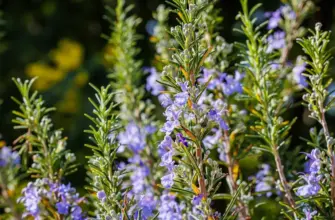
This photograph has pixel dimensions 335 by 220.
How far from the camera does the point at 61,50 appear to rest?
3.19 meters

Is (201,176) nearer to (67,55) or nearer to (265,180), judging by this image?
(265,180)

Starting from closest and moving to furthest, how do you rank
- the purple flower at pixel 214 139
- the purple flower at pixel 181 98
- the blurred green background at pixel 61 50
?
the purple flower at pixel 181 98, the purple flower at pixel 214 139, the blurred green background at pixel 61 50

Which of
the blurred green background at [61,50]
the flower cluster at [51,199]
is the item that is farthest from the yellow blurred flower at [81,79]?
the flower cluster at [51,199]

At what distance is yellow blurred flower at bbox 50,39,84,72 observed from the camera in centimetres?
311

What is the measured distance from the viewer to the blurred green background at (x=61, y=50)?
2.82 m

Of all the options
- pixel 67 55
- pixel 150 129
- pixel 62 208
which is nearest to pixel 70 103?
pixel 67 55

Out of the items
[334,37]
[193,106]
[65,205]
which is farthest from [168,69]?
[334,37]

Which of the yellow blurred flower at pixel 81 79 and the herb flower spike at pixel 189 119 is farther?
the yellow blurred flower at pixel 81 79

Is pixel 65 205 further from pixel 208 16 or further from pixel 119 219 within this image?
pixel 208 16

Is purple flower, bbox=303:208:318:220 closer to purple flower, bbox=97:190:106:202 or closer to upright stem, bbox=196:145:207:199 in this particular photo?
upright stem, bbox=196:145:207:199

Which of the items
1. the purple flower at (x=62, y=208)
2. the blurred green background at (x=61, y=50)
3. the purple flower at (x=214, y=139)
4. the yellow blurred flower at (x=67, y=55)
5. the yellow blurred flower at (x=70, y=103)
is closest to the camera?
the purple flower at (x=62, y=208)

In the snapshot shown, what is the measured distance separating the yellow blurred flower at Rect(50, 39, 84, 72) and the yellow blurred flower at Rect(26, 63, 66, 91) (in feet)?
0.17

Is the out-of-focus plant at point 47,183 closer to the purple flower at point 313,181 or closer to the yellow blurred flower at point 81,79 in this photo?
the purple flower at point 313,181

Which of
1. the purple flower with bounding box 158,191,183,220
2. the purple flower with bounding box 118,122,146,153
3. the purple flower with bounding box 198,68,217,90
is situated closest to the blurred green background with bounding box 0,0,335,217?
the purple flower with bounding box 118,122,146,153
